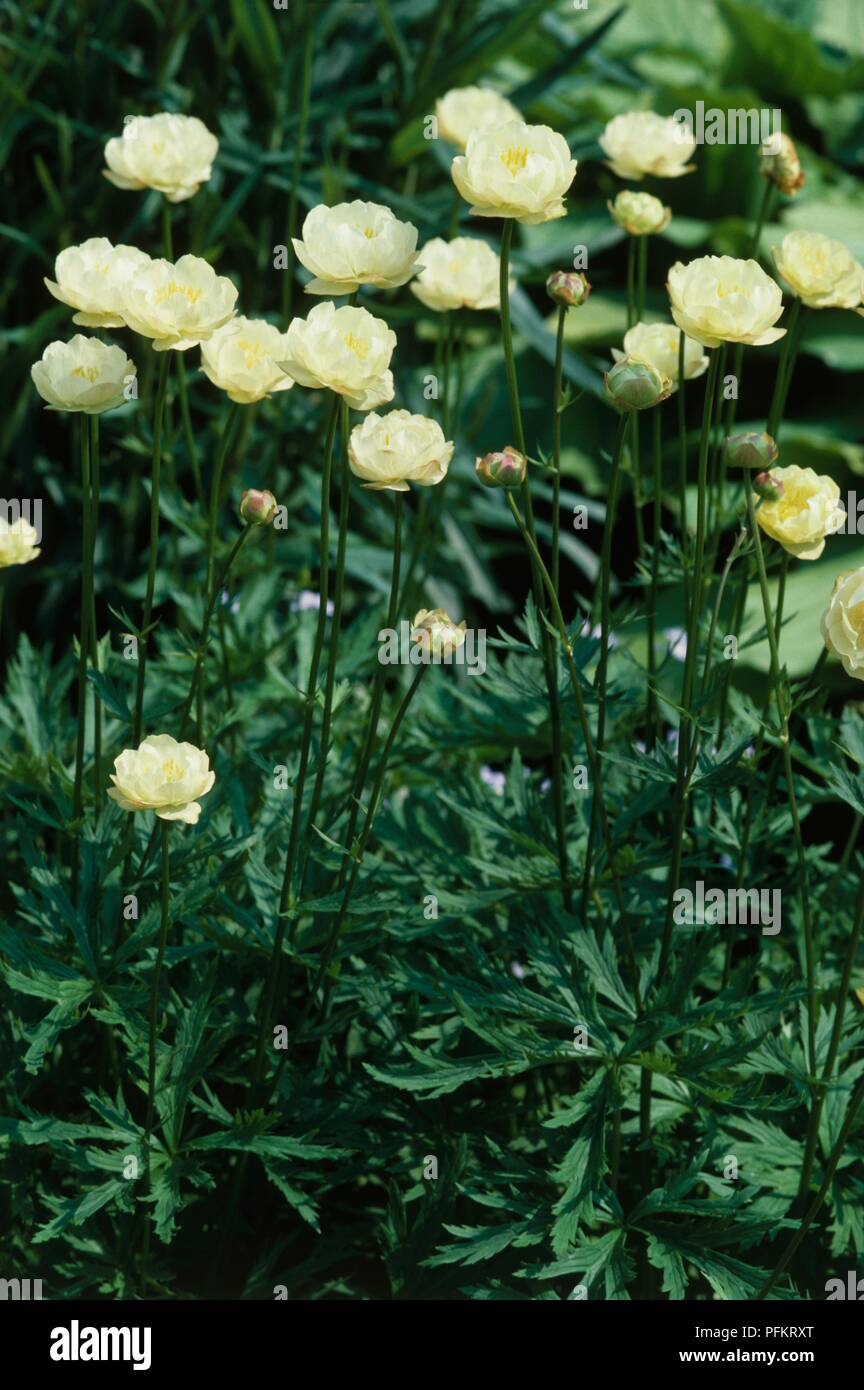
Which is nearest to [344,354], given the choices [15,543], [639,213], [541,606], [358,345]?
[358,345]

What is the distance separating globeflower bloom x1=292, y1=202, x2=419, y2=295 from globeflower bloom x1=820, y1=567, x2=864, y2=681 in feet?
1.36

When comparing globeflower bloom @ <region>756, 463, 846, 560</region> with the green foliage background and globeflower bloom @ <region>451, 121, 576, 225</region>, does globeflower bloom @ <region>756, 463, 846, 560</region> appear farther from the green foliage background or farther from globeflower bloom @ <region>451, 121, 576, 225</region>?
globeflower bloom @ <region>451, 121, 576, 225</region>

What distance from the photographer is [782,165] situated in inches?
58.4

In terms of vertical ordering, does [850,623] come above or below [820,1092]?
above

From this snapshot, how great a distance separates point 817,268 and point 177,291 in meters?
0.55

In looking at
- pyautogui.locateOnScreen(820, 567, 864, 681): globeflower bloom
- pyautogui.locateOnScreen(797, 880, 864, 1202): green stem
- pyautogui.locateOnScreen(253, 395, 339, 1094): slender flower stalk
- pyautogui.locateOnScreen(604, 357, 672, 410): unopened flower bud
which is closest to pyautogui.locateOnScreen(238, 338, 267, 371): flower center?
pyautogui.locateOnScreen(253, 395, 339, 1094): slender flower stalk

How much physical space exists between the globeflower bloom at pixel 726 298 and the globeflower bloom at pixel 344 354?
0.23m

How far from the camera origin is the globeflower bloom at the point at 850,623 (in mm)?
1050

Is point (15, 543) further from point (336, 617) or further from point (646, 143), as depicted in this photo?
point (646, 143)

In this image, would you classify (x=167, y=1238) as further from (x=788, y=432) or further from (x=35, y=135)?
(x=788, y=432)

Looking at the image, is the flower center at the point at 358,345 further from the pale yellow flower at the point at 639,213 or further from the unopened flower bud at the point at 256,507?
the pale yellow flower at the point at 639,213

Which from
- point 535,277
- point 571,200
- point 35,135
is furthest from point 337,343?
point 571,200

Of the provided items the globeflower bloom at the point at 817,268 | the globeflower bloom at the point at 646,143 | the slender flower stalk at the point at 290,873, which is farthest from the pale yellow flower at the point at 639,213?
the slender flower stalk at the point at 290,873
